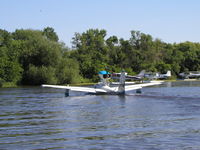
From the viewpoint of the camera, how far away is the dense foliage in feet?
247

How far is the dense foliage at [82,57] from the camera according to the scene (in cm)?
7531

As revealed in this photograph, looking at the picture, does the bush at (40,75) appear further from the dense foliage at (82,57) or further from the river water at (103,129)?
the river water at (103,129)

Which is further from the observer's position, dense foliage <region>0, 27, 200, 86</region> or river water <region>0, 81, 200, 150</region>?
dense foliage <region>0, 27, 200, 86</region>

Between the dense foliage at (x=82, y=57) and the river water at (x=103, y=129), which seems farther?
the dense foliage at (x=82, y=57)

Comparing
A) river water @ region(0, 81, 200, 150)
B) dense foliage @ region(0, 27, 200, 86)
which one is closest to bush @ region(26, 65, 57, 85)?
dense foliage @ region(0, 27, 200, 86)

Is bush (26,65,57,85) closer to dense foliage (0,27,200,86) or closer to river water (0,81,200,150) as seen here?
dense foliage (0,27,200,86)

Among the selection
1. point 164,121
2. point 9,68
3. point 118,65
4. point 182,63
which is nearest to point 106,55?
point 118,65

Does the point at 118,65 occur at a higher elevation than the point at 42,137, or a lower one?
higher

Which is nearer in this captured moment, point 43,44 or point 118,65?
point 43,44

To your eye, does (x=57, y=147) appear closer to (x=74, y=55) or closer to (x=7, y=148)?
(x=7, y=148)

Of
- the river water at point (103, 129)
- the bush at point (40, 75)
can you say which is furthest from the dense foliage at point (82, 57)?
the river water at point (103, 129)

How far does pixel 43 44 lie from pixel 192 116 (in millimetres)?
57818

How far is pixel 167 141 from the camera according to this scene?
15.5m

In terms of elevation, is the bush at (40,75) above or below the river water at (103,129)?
above
